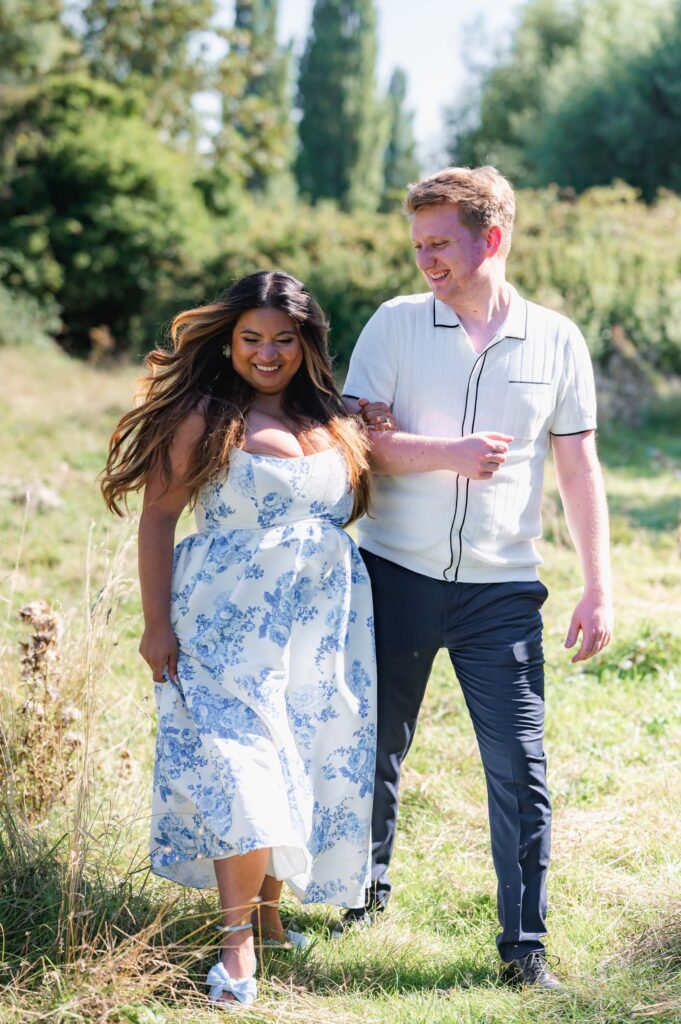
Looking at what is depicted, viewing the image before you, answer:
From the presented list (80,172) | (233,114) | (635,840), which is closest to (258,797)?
(635,840)

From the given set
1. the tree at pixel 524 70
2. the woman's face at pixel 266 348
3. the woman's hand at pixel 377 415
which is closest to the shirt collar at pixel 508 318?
the woman's hand at pixel 377 415

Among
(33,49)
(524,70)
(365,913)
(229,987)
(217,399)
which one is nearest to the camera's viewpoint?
(229,987)

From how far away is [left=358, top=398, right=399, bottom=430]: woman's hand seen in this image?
3.15 metres

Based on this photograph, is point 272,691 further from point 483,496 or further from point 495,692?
point 483,496

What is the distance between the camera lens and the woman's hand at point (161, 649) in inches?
116

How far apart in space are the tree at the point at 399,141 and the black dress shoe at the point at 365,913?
48.3 meters

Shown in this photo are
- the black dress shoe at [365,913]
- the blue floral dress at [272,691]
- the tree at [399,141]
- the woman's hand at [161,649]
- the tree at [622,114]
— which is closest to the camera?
the blue floral dress at [272,691]

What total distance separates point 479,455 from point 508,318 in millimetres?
470

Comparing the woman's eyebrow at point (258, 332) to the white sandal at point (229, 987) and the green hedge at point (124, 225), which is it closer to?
the white sandal at point (229, 987)

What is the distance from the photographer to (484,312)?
10.5 feet

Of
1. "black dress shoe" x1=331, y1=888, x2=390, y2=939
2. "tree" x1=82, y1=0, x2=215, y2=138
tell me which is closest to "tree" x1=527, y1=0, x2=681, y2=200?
"tree" x1=82, y1=0, x2=215, y2=138

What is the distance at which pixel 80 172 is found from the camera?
18.9 metres

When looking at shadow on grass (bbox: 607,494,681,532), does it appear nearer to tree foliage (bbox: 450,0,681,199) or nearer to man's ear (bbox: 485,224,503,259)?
man's ear (bbox: 485,224,503,259)

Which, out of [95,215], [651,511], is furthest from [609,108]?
[651,511]
